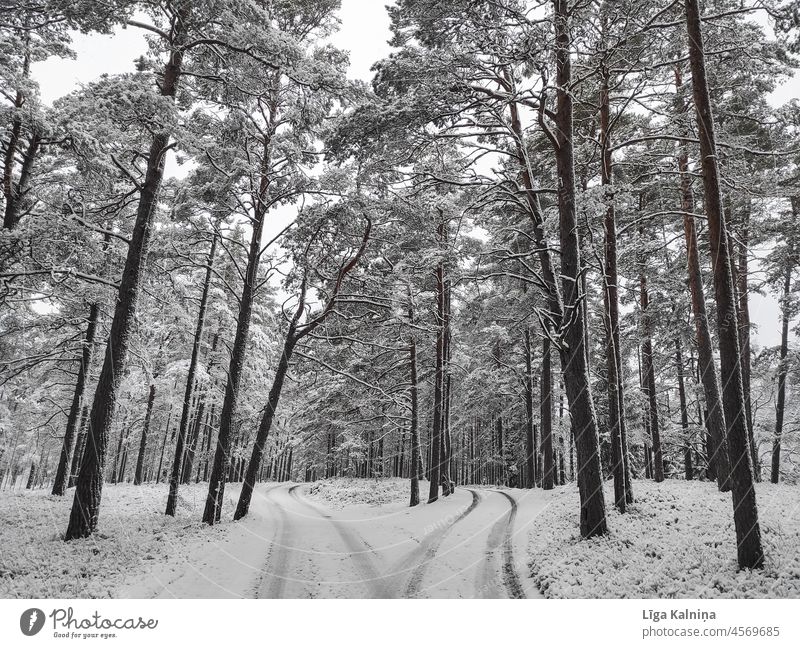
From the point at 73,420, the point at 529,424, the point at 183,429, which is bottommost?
the point at 183,429

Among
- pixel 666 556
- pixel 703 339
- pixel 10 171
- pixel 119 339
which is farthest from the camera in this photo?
pixel 10 171

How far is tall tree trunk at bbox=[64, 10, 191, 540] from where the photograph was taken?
7.59 meters

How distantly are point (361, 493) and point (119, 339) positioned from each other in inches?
601

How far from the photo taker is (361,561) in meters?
7.69

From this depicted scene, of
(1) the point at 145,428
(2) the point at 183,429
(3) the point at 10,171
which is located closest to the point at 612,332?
(2) the point at 183,429

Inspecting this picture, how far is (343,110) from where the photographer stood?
10164 mm

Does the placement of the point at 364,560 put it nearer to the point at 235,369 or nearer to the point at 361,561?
the point at 361,561

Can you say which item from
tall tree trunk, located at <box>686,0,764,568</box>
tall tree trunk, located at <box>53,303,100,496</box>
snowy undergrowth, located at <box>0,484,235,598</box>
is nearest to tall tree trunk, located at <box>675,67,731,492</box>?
tall tree trunk, located at <box>686,0,764,568</box>

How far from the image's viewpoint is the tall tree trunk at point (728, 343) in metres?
5.61

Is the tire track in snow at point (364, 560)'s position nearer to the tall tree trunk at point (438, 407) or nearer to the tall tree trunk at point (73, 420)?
the tall tree trunk at point (438, 407)

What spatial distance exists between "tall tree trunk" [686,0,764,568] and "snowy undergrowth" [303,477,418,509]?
13323mm

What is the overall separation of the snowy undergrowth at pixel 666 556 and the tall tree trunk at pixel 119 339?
8.43 metres
